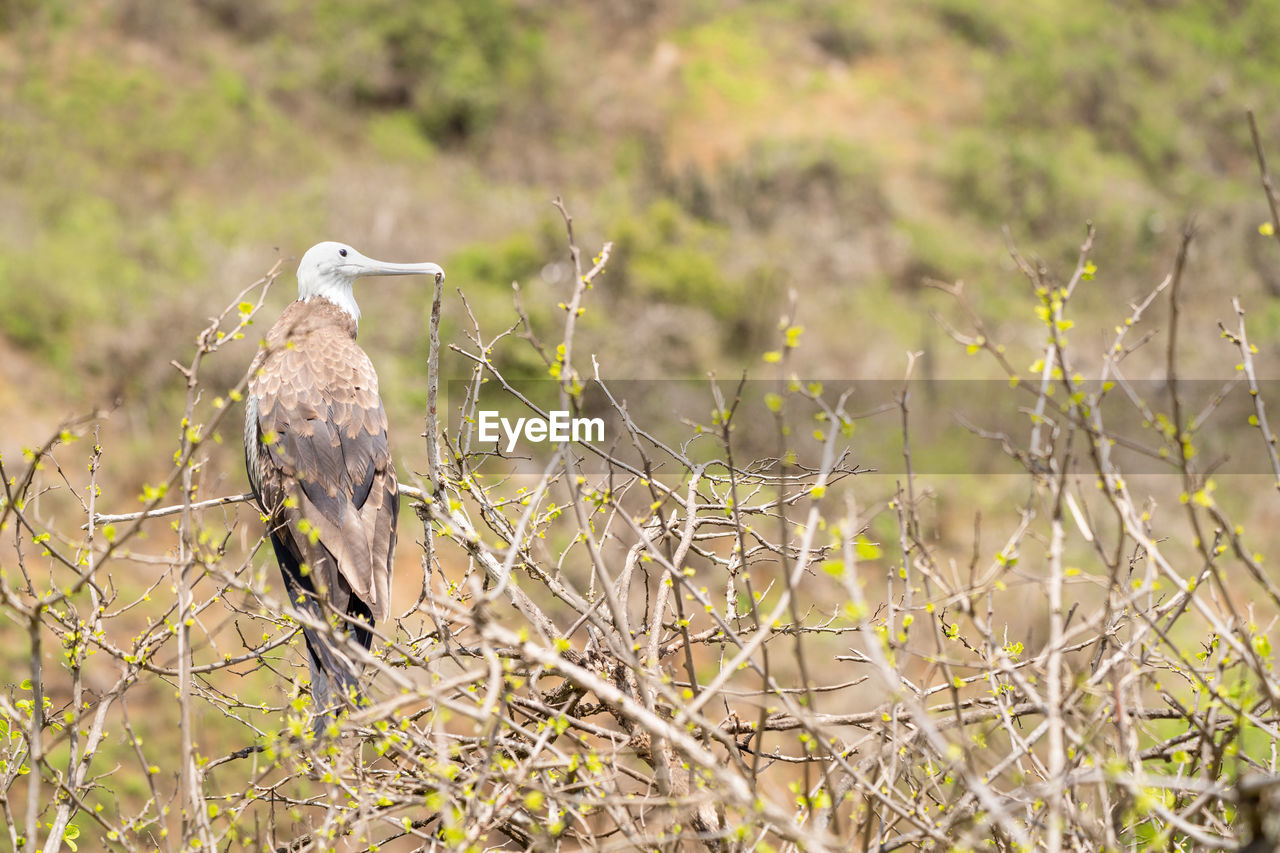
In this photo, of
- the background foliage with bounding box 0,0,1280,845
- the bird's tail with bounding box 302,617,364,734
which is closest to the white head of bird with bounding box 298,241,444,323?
the bird's tail with bounding box 302,617,364,734

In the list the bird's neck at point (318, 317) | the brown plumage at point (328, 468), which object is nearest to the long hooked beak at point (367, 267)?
the bird's neck at point (318, 317)

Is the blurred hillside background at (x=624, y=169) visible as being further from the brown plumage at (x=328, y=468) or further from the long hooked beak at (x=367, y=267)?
the brown plumage at (x=328, y=468)

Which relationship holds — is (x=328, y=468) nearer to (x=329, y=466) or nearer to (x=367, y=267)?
(x=329, y=466)

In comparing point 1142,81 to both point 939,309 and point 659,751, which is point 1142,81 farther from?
point 659,751

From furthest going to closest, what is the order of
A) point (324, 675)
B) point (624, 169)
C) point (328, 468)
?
1. point (624, 169)
2. point (328, 468)
3. point (324, 675)

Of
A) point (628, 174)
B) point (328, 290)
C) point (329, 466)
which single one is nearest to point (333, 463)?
point (329, 466)

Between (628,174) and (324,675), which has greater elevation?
(628,174)

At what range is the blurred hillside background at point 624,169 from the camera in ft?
37.2

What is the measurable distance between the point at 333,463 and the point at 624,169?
1503cm

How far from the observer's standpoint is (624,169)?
17781 mm

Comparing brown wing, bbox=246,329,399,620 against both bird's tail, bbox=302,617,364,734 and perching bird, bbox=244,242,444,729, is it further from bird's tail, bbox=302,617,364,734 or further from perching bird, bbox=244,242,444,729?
bird's tail, bbox=302,617,364,734

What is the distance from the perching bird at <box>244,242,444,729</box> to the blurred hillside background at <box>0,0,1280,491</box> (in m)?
5.40

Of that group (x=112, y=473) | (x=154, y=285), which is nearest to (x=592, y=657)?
(x=112, y=473)

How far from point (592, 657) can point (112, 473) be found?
7822 millimetres
